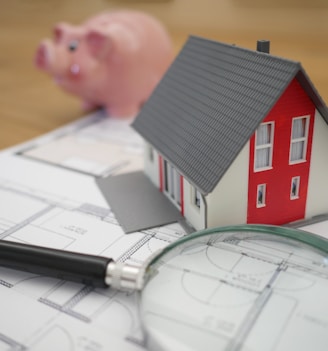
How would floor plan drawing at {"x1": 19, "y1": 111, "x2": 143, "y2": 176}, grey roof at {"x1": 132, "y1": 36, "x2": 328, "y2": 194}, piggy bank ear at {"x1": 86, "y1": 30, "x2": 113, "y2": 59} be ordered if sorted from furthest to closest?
piggy bank ear at {"x1": 86, "y1": 30, "x2": 113, "y2": 59} < floor plan drawing at {"x1": 19, "y1": 111, "x2": 143, "y2": 176} < grey roof at {"x1": 132, "y1": 36, "x2": 328, "y2": 194}

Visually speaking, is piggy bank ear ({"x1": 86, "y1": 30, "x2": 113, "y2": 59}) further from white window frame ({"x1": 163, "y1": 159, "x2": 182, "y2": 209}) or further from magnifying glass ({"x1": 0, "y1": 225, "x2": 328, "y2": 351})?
magnifying glass ({"x1": 0, "y1": 225, "x2": 328, "y2": 351})

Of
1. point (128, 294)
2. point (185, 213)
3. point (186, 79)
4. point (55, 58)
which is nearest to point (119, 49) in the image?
point (55, 58)

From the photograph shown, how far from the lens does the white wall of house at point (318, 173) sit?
2.05ft

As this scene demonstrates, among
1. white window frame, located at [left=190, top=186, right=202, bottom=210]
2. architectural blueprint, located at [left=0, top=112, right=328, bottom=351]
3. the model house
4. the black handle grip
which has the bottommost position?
architectural blueprint, located at [left=0, top=112, right=328, bottom=351]

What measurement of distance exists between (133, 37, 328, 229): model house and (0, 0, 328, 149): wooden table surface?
0.06m

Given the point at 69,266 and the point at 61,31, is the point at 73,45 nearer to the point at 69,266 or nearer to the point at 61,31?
the point at 61,31

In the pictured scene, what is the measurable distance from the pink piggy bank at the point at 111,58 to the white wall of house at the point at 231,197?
59cm

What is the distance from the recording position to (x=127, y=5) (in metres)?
1.26

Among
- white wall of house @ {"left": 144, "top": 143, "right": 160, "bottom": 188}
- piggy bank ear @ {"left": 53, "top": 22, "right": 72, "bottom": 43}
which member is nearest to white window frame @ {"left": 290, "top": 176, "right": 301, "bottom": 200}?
white wall of house @ {"left": 144, "top": 143, "right": 160, "bottom": 188}

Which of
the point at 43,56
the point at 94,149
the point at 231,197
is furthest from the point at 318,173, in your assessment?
the point at 43,56

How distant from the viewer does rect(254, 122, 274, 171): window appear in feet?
1.92

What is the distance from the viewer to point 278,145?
0.60 meters

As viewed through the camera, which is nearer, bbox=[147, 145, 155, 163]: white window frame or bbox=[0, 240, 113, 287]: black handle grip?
bbox=[0, 240, 113, 287]: black handle grip

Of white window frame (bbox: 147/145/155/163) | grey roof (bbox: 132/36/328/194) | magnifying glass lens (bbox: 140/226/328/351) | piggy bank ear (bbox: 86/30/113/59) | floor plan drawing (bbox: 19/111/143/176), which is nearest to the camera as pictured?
magnifying glass lens (bbox: 140/226/328/351)
